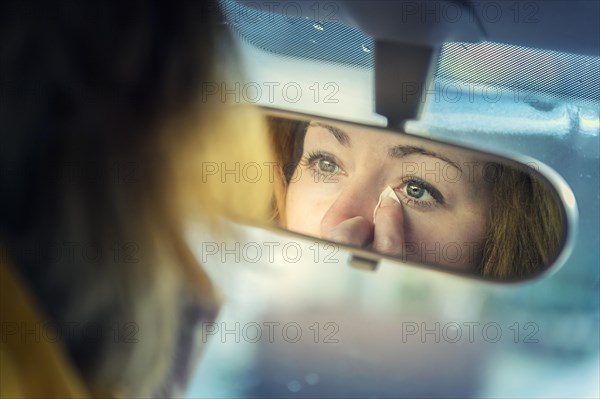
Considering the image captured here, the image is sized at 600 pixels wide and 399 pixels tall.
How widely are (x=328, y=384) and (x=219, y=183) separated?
0.51 meters

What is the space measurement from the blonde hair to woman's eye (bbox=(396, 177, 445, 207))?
0.90 ft

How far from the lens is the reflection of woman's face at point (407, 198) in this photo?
Result: 4.40 feet

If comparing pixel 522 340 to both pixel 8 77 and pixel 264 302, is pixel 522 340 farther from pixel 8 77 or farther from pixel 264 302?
pixel 8 77

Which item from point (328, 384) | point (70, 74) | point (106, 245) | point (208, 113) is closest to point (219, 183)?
point (208, 113)

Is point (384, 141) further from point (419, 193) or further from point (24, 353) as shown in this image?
point (24, 353)

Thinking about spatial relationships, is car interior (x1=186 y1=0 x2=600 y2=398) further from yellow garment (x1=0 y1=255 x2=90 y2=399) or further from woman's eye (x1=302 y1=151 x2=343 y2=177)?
yellow garment (x1=0 y1=255 x2=90 y2=399)

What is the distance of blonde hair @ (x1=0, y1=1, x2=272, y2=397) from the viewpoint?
3.72 feet

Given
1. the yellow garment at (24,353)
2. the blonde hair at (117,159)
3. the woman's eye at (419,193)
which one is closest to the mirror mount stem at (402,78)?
the woman's eye at (419,193)

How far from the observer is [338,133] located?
1.38 m

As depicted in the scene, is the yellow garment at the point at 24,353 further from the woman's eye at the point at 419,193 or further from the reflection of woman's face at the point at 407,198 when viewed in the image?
the woman's eye at the point at 419,193

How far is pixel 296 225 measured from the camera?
1431 millimetres

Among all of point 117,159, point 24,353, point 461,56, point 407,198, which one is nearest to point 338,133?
point 407,198

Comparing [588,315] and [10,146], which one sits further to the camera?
[588,315]

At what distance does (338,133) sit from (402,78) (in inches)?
7.7
